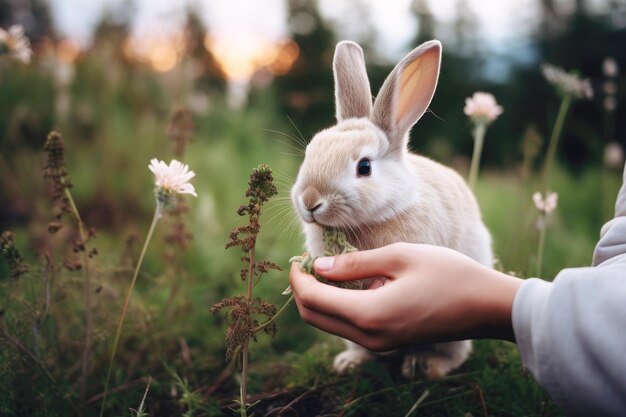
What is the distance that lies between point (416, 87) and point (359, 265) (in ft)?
3.06

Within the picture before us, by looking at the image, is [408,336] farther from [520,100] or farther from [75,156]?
[520,100]

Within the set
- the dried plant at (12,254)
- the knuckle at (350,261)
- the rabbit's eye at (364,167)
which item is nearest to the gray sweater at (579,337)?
the knuckle at (350,261)

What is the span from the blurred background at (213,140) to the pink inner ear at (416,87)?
513 mm

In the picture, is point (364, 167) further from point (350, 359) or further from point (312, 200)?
point (350, 359)

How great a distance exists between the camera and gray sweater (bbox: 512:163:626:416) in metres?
1.25

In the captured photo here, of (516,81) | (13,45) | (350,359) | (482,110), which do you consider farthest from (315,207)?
(516,81)

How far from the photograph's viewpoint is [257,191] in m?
1.65

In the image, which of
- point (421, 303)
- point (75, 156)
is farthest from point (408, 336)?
point (75, 156)

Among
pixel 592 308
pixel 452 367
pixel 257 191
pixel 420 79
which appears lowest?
pixel 452 367

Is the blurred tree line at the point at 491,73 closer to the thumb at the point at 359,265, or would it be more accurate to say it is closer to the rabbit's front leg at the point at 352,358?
the rabbit's front leg at the point at 352,358

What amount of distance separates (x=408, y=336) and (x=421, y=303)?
4.4 inches

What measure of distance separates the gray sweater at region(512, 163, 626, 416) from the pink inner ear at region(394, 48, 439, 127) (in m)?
1.01

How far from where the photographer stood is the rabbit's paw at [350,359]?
232cm

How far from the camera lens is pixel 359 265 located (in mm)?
1574
